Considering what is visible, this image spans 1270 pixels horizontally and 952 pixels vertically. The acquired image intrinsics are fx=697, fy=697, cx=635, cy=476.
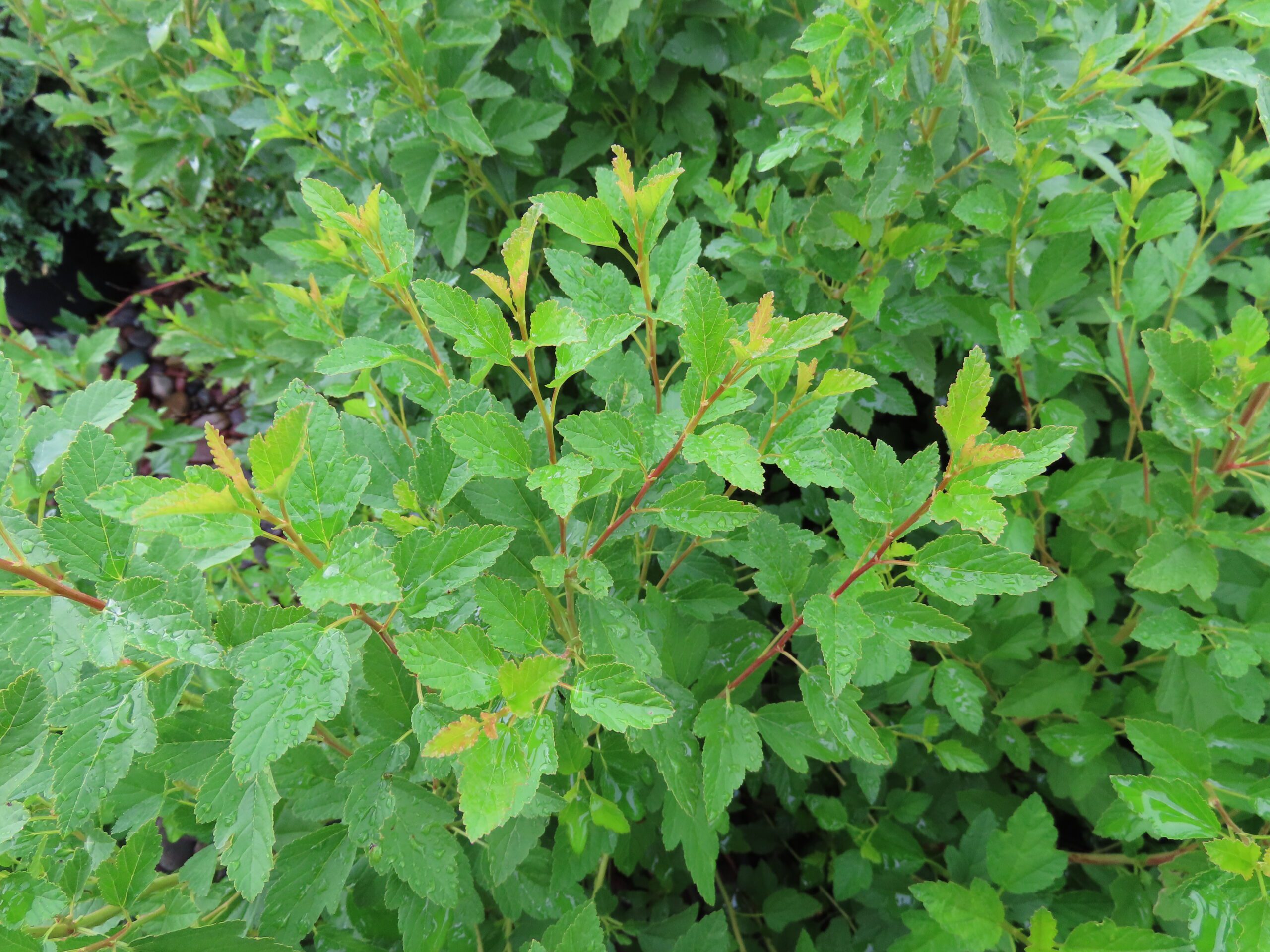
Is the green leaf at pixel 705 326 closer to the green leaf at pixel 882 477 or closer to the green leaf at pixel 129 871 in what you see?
the green leaf at pixel 882 477

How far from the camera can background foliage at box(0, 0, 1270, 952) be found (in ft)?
2.05

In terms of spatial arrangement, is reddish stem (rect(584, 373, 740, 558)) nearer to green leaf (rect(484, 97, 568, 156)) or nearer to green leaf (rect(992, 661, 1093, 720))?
green leaf (rect(992, 661, 1093, 720))

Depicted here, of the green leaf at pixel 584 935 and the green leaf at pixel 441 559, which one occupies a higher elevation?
the green leaf at pixel 441 559

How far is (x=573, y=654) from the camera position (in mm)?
737

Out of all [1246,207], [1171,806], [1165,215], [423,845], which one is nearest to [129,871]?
[423,845]

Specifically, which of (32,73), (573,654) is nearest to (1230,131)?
(573,654)

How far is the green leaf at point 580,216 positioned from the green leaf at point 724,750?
0.53 metres

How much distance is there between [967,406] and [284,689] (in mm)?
618

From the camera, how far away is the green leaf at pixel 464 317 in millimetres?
638

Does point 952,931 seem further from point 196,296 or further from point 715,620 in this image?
point 196,296

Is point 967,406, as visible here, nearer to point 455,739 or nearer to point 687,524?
point 687,524

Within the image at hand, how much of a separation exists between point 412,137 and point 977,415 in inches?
47.7

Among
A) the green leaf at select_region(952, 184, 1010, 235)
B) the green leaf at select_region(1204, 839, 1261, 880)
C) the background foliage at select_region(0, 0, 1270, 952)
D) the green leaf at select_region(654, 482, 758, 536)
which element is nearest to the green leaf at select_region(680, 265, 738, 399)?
the background foliage at select_region(0, 0, 1270, 952)

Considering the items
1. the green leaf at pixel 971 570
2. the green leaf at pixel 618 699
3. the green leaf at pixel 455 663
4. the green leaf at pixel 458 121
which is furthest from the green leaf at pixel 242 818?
the green leaf at pixel 458 121
